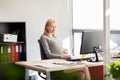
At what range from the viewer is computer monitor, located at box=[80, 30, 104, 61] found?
122 inches

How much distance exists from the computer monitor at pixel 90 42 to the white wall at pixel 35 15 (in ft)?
6.85

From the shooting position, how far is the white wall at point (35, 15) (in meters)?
4.84

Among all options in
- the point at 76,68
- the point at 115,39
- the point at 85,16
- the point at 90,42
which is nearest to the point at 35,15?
the point at 85,16

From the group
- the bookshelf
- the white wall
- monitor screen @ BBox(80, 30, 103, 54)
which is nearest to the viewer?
monitor screen @ BBox(80, 30, 103, 54)

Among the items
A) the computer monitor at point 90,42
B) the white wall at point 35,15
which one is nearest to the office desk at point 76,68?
the computer monitor at point 90,42

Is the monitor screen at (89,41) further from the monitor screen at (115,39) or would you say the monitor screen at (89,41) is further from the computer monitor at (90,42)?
the monitor screen at (115,39)

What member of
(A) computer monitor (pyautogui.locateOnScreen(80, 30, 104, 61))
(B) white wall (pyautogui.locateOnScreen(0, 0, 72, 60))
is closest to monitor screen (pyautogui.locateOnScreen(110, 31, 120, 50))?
(B) white wall (pyautogui.locateOnScreen(0, 0, 72, 60))

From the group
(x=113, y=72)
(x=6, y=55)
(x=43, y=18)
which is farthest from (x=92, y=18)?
(x=113, y=72)

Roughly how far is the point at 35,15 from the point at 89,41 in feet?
7.31

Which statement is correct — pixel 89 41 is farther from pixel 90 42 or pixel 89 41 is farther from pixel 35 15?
pixel 35 15

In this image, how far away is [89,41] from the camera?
123 inches

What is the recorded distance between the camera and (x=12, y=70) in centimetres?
321

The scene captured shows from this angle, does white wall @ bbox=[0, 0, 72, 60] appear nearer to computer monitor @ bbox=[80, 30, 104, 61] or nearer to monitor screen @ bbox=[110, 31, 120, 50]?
monitor screen @ bbox=[110, 31, 120, 50]

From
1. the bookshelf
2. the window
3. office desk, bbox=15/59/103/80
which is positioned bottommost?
office desk, bbox=15/59/103/80
